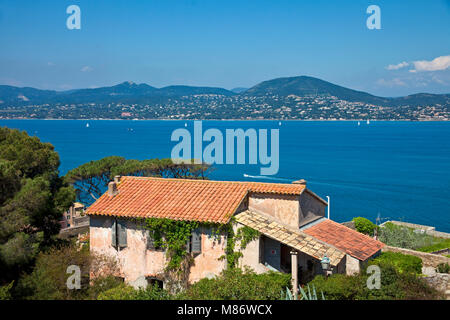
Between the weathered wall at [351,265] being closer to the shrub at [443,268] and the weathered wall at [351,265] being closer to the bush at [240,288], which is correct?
the bush at [240,288]

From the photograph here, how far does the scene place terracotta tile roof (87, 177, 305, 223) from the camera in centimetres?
1633

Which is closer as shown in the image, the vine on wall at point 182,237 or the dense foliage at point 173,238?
the vine on wall at point 182,237

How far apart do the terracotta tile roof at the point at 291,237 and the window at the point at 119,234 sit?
4678 mm

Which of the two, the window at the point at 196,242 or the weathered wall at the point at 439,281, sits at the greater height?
the window at the point at 196,242

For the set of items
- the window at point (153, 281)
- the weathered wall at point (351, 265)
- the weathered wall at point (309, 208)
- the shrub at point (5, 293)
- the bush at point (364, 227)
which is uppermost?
the weathered wall at point (309, 208)

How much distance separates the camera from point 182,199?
1753 centimetres

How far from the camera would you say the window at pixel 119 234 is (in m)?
16.9

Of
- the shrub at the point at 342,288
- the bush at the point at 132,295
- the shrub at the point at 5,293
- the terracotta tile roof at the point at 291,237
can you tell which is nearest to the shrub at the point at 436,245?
the terracotta tile roof at the point at 291,237

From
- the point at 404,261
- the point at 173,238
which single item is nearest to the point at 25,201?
the point at 173,238

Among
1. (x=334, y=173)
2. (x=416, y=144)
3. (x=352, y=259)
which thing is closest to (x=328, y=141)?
(x=416, y=144)

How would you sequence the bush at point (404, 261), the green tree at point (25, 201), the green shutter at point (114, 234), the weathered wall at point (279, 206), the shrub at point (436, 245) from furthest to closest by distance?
the shrub at point (436, 245) → the bush at point (404, 261) → the weathered wall at point (279, 206) → the green shutter at point (114, 234) → the green tree at point (25, 201)

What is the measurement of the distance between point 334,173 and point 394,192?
737 inches

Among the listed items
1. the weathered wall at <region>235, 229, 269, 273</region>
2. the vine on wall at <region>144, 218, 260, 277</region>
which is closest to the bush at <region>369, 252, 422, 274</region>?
the weathered wall at <region>235, 229, 269, 273</region>
